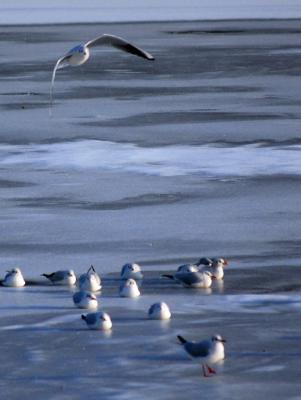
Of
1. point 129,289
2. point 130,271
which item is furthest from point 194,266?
point 129,289

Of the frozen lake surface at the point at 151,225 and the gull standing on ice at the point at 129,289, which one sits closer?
the frozen lake surface at the point at 151,225

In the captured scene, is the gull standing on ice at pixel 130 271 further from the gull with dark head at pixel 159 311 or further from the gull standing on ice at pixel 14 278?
the gull with dark head at pixel 159 311

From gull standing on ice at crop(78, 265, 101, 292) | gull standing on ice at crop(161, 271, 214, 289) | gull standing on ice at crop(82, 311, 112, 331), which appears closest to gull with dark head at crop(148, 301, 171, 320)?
gull standing on ice at crop(82, 311, 112, 331)

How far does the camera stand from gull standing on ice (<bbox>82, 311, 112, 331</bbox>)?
8.39 metres

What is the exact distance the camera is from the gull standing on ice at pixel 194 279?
958cm

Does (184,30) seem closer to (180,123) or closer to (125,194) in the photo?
(180,123)

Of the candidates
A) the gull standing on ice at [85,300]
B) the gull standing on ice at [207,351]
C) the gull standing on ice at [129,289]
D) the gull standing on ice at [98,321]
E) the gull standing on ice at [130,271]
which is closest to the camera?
the gull standing on ice at [207,351]

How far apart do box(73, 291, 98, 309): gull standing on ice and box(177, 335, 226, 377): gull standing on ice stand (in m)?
1.41

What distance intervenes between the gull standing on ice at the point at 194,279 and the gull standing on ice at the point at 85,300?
2.62 feet

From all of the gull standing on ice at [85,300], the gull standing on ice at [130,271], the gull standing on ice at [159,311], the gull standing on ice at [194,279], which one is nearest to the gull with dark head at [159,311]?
the gull standing on ice at [159,311]

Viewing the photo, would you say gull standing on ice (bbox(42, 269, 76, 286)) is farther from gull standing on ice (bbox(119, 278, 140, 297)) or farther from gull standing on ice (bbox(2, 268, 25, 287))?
gull standing on ice (bbox(119, 278, 140, 297))

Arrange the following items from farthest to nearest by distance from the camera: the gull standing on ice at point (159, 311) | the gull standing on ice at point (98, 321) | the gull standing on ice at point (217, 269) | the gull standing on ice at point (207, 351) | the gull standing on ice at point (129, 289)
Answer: the gull standing on ice at point (217, 269), the gull standing on ice at point (129, 289), the gull standing on ice at point (159, 311), the gull standing on ice at point (98, 321), the gull standing on ice at point (207, 351)

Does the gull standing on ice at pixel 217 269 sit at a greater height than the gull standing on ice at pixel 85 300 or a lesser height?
greater

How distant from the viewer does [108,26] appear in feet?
161
